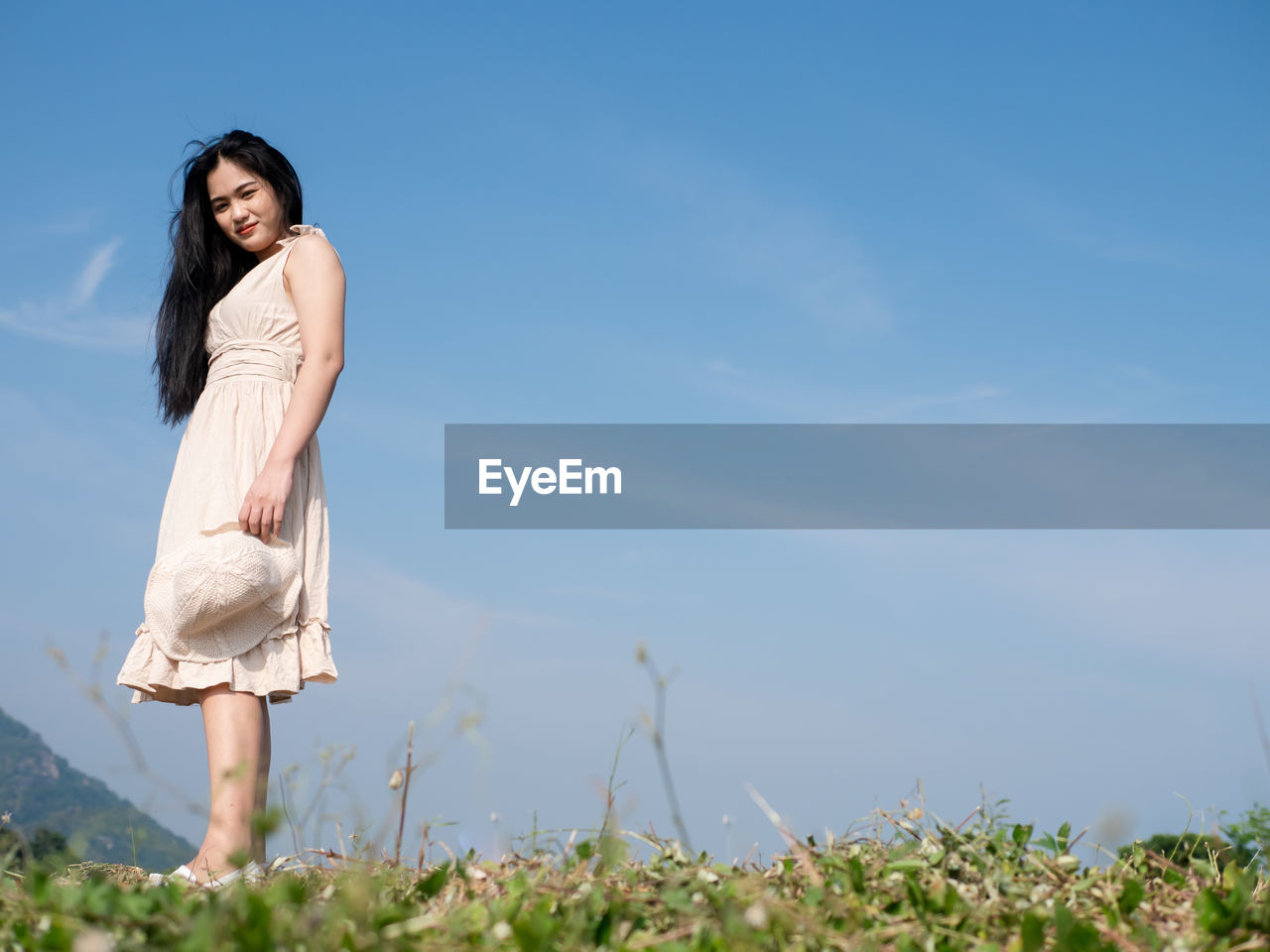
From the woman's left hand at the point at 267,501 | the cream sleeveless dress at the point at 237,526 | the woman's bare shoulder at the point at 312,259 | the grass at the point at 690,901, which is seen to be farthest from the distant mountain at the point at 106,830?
the woman's bare shoulder at the point at 312,259

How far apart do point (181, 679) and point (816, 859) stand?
8.50ft

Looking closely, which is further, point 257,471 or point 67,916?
point 257,471

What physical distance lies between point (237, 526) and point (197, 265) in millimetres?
1387

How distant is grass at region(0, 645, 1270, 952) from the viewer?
1800 millimetres

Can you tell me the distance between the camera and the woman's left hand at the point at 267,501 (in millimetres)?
3922

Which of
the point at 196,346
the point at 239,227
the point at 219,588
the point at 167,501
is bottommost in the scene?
the point at 219,588

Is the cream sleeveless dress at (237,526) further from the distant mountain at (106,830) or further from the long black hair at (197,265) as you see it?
the distant mountain at (106,830)

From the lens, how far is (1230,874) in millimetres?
2514

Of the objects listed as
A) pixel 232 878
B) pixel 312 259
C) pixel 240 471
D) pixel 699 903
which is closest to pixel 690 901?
pixel 699 903

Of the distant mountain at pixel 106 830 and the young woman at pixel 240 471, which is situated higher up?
the young woman at pixel 240 471

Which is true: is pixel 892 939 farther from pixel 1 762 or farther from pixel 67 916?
pixel 1 762

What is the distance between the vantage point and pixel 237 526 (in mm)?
3992

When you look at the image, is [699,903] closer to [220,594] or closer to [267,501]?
[220,594]

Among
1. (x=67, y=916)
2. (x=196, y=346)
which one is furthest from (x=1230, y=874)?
(x=196, y=346)
